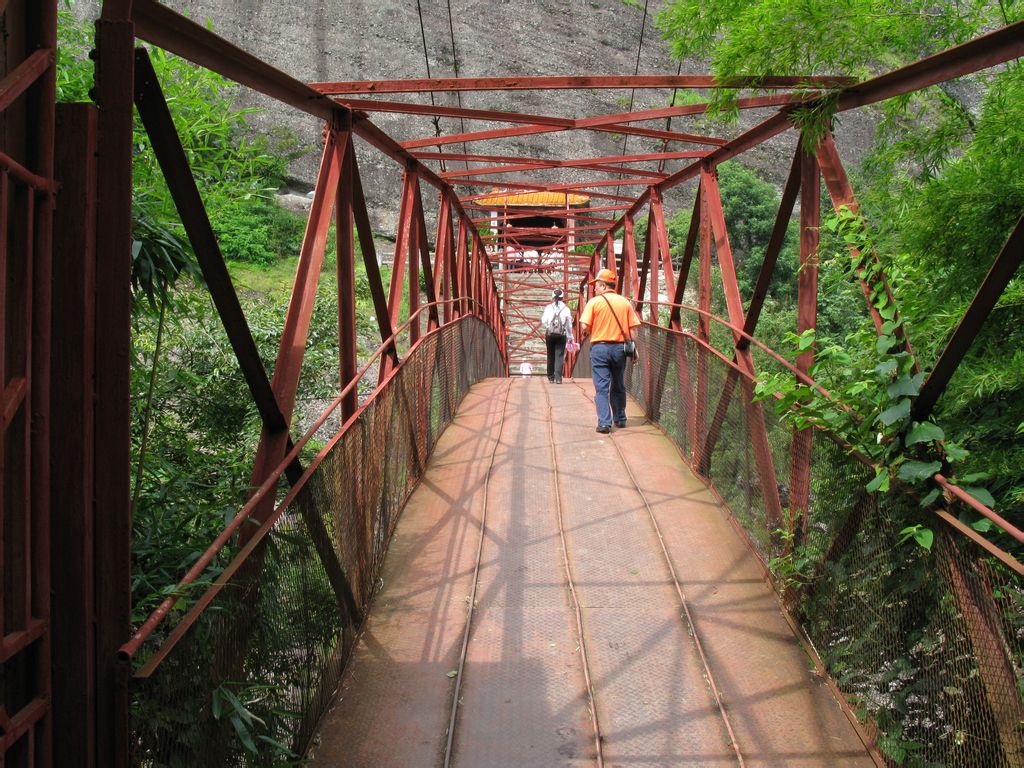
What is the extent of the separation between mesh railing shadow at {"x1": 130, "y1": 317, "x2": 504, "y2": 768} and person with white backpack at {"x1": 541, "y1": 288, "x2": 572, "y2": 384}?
25.7 ft

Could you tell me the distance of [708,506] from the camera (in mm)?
6805

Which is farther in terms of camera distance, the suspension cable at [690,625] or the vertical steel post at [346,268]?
the vertical steel post at [346,268]

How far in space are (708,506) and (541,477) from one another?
1392mm

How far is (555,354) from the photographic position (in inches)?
592

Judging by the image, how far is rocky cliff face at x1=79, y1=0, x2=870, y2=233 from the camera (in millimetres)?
41375

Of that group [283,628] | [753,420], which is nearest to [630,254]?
[753,420]

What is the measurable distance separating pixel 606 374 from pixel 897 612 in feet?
17.3

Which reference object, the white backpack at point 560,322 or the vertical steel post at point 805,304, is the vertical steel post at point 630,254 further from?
the vertical steel post at point 805,304

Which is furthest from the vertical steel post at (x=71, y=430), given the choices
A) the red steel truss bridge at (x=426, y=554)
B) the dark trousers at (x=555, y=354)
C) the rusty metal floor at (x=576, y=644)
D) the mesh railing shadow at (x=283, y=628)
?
the dark trousers at (x=555, y=354)

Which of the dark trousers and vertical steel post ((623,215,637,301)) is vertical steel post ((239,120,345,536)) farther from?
the dark trousers

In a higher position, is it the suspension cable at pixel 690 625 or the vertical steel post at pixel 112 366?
the vertical steel post at pixel 112 366

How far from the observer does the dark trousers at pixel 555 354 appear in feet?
48.0

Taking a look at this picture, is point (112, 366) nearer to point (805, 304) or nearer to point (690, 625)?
point (690, 625)

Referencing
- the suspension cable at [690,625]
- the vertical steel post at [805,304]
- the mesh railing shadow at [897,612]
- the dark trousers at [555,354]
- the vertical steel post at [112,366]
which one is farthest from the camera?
the dark trousers at [555,354]
